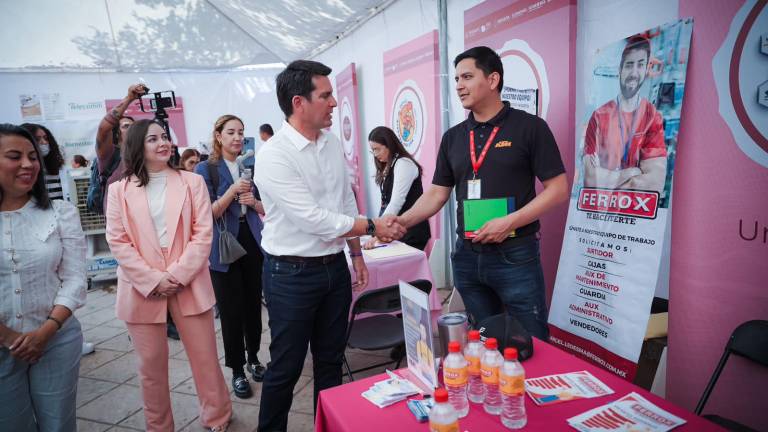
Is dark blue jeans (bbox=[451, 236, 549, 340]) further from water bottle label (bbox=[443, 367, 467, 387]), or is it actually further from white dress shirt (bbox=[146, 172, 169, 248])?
white dress shirt (bbox=[146, 172, 169, 248])

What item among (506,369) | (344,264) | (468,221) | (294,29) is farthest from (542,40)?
(294,29)

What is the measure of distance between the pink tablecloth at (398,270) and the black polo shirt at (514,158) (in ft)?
2.84

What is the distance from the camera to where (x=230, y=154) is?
2.76 meters

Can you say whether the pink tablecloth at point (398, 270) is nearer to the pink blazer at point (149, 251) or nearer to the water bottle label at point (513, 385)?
the pink blazer at point (149, 251)

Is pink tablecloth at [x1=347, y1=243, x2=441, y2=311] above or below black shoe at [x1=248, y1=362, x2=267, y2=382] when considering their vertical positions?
Answer: above

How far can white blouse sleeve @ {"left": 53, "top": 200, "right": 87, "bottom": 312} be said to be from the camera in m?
1.70

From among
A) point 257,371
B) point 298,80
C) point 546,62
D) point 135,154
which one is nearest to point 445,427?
point 298,80

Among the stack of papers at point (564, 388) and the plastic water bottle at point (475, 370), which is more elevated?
the plastic water bottle at point (475, 370)

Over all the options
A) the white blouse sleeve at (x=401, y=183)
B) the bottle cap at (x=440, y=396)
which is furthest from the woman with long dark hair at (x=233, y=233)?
the bottle cap at (x=440, y=396)

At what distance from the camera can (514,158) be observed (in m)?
1.89

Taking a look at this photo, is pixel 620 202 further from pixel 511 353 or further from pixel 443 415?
pixel 443 415

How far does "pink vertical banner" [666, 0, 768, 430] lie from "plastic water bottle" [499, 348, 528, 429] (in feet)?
4.34

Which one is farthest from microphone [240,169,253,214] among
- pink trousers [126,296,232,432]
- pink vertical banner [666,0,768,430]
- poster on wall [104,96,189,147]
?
poster on wall [104,96,189,147]

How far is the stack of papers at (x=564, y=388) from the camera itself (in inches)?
47.2
